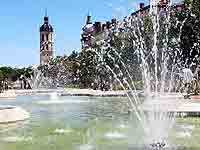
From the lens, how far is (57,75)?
8312 cm

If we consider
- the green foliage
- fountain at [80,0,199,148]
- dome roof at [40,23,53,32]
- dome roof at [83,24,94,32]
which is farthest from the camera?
dome roof at [40,23,53,32]

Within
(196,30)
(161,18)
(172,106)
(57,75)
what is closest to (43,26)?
(57,75)

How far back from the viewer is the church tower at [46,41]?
15175 centimetres

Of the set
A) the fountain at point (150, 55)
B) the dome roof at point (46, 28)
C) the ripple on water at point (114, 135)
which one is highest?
the dome roof at point (46, 28)

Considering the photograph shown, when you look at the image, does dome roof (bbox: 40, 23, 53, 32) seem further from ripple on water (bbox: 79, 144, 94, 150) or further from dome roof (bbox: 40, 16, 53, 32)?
ripple on water (bbox: 79, 144, 94, 150)

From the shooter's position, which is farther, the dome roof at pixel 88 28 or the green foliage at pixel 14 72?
the dome roof at pixel 88 28

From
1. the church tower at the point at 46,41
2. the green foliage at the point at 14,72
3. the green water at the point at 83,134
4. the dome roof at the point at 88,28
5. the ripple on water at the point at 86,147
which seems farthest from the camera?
the church tower at the point at 46,41

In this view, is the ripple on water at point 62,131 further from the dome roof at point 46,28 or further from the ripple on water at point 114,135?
the dome roof at point 46,28

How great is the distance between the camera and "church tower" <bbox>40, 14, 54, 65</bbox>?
152 metres

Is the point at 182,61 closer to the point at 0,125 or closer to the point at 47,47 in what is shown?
the point at 0,125

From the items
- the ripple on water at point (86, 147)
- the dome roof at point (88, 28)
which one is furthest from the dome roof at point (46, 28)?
the ripple on water at point (86, 147)

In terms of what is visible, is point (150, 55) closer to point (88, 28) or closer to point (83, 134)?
point (83, 134)

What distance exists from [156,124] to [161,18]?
39.4m

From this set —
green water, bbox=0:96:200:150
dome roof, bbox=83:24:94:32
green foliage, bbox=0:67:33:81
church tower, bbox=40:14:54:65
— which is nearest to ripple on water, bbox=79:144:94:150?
green water, bbox=0:96:200:150
